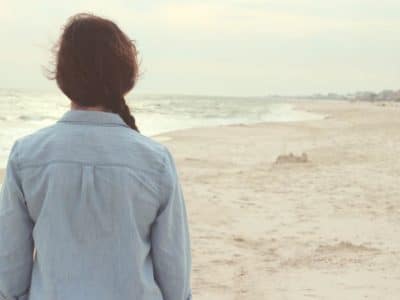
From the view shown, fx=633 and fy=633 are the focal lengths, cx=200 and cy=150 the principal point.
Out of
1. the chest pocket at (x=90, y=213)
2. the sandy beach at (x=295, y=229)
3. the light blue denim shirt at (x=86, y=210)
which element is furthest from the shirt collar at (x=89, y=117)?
the sandy beach at (x=295, y=229)

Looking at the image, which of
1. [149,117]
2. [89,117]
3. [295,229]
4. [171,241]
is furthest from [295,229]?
[149,117]

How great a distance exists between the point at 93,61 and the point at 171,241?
0.50 metres

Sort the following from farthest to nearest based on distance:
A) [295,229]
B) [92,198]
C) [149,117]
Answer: [149,117] → [295,229] → [92,198]

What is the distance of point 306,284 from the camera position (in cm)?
473

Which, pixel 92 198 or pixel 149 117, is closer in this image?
pixel 92 198

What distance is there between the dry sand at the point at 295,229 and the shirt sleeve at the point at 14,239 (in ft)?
9.67

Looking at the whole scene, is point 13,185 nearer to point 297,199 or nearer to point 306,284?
point 306,284

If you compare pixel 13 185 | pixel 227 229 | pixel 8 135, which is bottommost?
pixel 8 135

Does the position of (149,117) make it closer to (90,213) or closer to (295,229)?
(295,229)

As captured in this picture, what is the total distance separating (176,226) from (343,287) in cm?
333

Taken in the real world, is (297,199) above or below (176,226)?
below

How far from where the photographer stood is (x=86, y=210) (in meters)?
1.54

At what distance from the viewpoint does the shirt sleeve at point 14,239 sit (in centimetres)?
157

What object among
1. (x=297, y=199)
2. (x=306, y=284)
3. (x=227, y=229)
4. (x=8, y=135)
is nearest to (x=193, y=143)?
(x=8, y=135)
